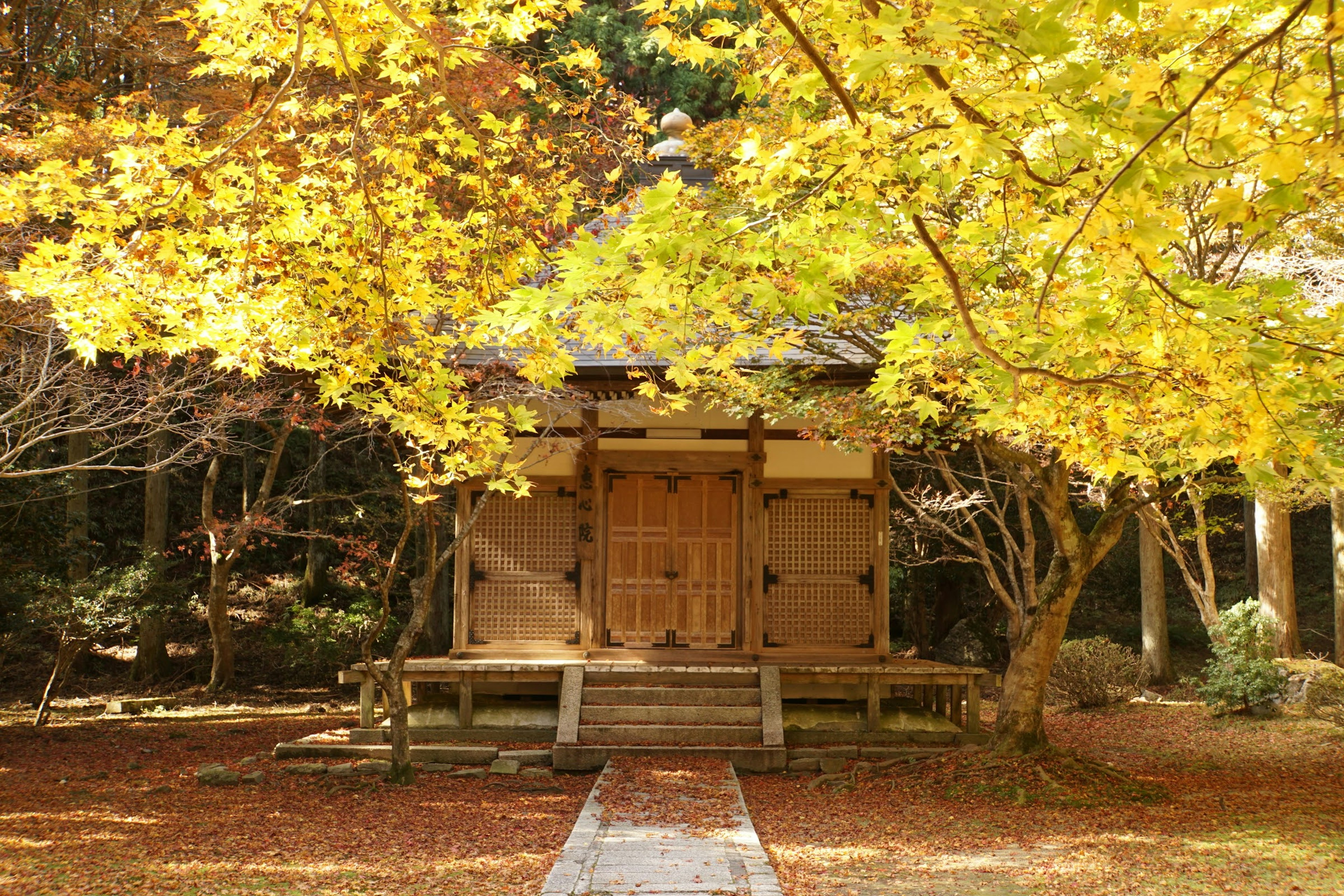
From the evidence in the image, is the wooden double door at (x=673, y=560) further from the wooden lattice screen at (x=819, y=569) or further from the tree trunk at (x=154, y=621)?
the tree trunk at (x=154, y=621)

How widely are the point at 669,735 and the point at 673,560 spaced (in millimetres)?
1897

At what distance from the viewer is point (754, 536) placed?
10070 millimetres

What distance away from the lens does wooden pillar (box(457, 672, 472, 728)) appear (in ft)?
30.9

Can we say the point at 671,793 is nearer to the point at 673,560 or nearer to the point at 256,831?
the point at 256,831

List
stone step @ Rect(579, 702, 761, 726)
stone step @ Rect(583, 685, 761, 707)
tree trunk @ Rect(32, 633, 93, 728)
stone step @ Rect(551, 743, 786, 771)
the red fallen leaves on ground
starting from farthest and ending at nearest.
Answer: tree trunk @ Rect(32, 633, 93, 728) < stone step @ Rect(583, 685, 761, 707) < stone step @ Rect(579, 702, 761, 726) < stone step @ Rect(551, 743, 786, 771) < the red fallen leaves on ground

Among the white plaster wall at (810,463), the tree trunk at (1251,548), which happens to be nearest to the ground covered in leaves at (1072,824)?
the white plaster wall at (810,463)

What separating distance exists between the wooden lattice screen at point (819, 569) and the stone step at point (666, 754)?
1.54 meters

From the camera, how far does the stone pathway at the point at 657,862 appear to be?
16.0 ft

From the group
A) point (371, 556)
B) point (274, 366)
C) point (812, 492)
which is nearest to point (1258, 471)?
point (812, 492)

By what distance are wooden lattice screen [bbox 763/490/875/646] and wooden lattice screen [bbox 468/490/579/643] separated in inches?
76.3

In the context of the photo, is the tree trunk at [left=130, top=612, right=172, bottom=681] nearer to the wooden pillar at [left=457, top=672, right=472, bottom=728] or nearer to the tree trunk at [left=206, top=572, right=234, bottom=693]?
the tree trunk at [left=206, top=572, right=234, bottom=693]

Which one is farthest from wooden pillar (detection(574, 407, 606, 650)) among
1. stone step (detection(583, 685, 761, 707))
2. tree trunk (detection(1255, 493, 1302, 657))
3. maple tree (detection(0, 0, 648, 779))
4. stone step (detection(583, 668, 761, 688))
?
tree trunk (detection(1255, 493, 1302, 657))

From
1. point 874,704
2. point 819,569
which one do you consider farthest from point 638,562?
point 874,704

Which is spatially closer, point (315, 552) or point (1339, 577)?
point (1339, 577)
